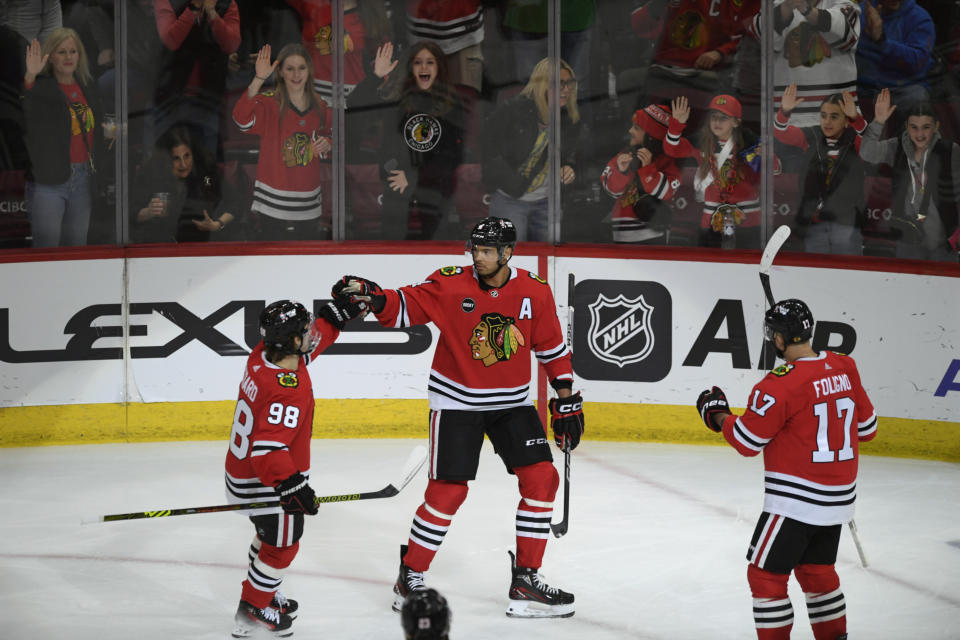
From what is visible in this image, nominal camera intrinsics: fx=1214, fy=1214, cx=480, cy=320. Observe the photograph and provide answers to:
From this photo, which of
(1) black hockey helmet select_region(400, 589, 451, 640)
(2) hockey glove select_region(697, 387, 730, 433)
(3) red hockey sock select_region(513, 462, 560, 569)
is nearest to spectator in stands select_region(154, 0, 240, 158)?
(3) red hockey sock select_region(513, 462, 560, 569)

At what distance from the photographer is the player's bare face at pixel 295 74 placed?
291 inches

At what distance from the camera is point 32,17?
7055 mm

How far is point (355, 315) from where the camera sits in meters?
4.09

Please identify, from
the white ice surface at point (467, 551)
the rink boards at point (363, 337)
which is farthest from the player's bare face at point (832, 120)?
the white ice surface at point (467, 551)

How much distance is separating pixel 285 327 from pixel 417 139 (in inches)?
156

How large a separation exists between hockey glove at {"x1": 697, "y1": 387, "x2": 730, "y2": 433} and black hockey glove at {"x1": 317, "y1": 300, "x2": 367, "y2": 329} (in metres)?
1.20

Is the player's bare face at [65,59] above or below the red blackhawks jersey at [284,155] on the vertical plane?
above

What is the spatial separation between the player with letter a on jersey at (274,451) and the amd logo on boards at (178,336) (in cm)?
313

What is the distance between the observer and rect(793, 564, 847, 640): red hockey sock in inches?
135

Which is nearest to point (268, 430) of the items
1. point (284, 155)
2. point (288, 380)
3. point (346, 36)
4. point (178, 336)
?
point (288, 380)

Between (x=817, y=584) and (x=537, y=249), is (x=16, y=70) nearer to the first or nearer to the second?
(x=537, y=249)

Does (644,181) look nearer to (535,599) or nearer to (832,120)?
(832,120)

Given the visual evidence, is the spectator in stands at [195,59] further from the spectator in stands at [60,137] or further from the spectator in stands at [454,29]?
the spectator in stands at [454,29]

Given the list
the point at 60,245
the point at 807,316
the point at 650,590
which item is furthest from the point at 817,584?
the point at 60,245
